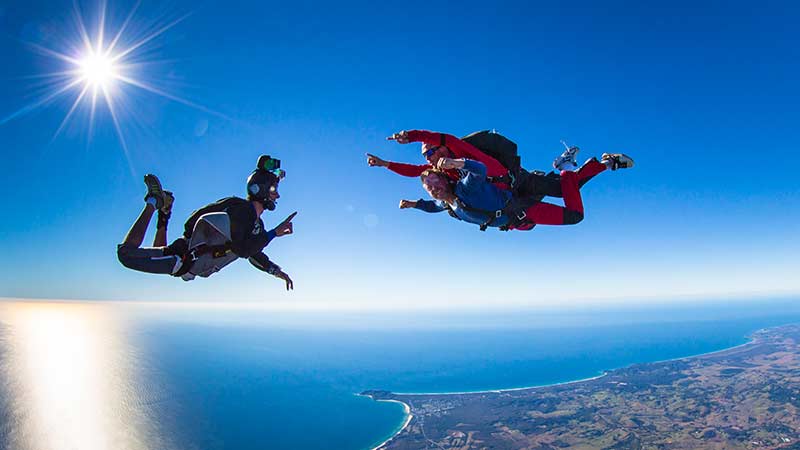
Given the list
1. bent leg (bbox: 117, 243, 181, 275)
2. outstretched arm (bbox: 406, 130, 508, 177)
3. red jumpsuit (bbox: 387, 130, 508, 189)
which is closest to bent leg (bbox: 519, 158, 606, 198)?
red jumpsuit (bbox: 387, 130, 508, 189)

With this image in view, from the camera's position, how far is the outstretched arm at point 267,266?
405 centimetres

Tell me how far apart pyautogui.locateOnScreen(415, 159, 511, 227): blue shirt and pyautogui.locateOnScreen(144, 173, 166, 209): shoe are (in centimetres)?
306

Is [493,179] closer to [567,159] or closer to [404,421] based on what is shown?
[567,159]

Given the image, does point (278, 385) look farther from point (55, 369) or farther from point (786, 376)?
point (786, 376)

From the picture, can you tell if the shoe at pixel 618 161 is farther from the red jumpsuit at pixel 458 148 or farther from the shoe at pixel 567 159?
the red jumpsuit at pixel 458 148

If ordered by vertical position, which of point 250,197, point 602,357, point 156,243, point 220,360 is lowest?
point 602,357

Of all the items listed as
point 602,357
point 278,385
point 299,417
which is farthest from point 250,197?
point 602,357

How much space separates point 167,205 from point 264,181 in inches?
40.9

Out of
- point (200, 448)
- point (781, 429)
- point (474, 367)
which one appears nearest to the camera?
point (200, 448)

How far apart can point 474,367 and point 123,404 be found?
228 feet

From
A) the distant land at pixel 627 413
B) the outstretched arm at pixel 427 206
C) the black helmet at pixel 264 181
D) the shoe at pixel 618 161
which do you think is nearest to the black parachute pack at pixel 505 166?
the outstretched arm at pixel 427 206

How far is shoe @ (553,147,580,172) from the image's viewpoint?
13.3 ft

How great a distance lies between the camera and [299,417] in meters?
50.3

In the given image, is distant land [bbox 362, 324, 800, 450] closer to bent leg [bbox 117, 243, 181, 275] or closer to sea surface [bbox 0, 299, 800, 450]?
sea surface [bbox 0, 299, 800, 450]
